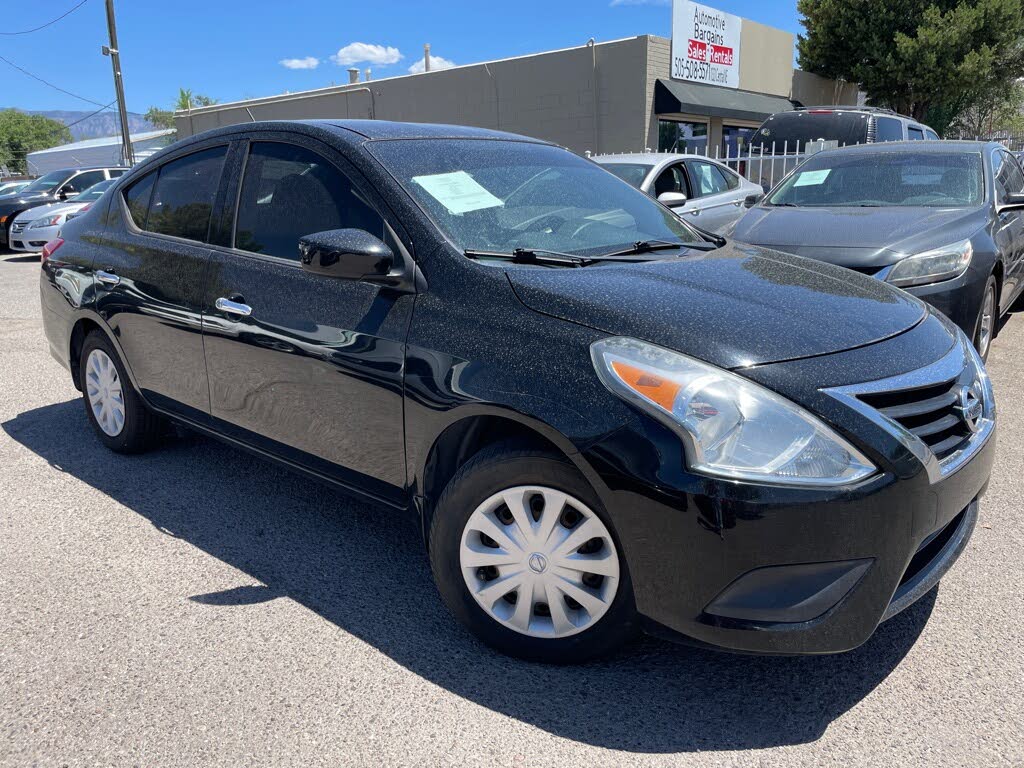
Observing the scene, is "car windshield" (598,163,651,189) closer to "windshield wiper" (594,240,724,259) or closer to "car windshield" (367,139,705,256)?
"car windshield" (367,139,705,256)

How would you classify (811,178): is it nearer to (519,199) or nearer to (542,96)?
(519,199)

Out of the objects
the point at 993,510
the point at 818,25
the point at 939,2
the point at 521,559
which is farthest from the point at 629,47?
the point at 521,559

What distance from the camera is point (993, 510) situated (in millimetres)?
3553

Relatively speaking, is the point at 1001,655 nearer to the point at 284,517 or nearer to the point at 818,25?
the point at 284,517

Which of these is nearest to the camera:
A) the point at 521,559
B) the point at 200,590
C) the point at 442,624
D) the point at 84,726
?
the point at 84,726

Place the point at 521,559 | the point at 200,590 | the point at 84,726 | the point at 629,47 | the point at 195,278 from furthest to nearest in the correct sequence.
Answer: the point at 629,47, the point at 195,278, the point at 200,590, the point at 521,559, the point at 84,726

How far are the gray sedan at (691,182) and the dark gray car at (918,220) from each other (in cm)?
147

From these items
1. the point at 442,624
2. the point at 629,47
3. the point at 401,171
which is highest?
the point at 629,47

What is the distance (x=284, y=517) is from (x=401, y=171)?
1621mm


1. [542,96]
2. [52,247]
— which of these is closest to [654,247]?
[52,247]

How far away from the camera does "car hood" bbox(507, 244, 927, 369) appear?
7.39 ft

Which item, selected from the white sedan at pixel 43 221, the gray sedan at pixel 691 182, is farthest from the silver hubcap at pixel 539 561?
the white sedan at pixel 43 221

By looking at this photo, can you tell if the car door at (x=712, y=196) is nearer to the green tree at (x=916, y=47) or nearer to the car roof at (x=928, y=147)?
the car roof at (x=928, y=147)

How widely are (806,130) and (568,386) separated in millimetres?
13017
